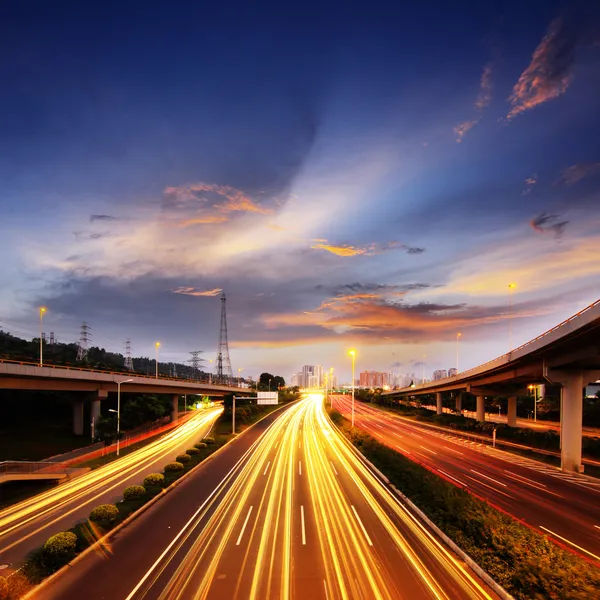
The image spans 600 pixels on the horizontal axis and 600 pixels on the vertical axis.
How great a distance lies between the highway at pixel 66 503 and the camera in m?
22.4

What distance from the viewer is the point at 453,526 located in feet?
68.7

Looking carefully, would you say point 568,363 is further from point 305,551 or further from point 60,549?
point 60,549

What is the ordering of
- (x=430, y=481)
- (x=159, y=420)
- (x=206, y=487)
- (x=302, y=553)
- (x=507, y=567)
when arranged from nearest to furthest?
(x=507, y=567) < (x=302, y=553) < (x=430, y=481) < (x=206, y=487) < (x=159, y=420)

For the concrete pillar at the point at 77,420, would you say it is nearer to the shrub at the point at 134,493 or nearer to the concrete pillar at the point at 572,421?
the shrub at the point at 134,493

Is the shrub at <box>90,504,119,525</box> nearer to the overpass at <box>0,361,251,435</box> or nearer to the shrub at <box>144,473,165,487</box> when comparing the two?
the shrub at <box>144,473,165,487</box>

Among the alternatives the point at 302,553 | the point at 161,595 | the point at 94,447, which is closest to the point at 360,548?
the point at 302,553

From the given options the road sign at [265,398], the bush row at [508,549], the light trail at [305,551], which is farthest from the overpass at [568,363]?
the road sign at [265,398]

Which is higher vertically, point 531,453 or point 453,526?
point 453,526

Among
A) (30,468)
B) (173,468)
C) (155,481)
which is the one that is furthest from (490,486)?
(30,468)

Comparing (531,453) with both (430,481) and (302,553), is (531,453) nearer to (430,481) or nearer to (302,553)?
(430,481)

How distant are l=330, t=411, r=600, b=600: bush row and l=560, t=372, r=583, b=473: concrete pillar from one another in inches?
852

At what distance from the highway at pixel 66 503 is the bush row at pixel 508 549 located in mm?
20984

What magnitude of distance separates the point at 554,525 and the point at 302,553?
15.4 meters

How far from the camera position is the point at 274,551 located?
62.7 feet
